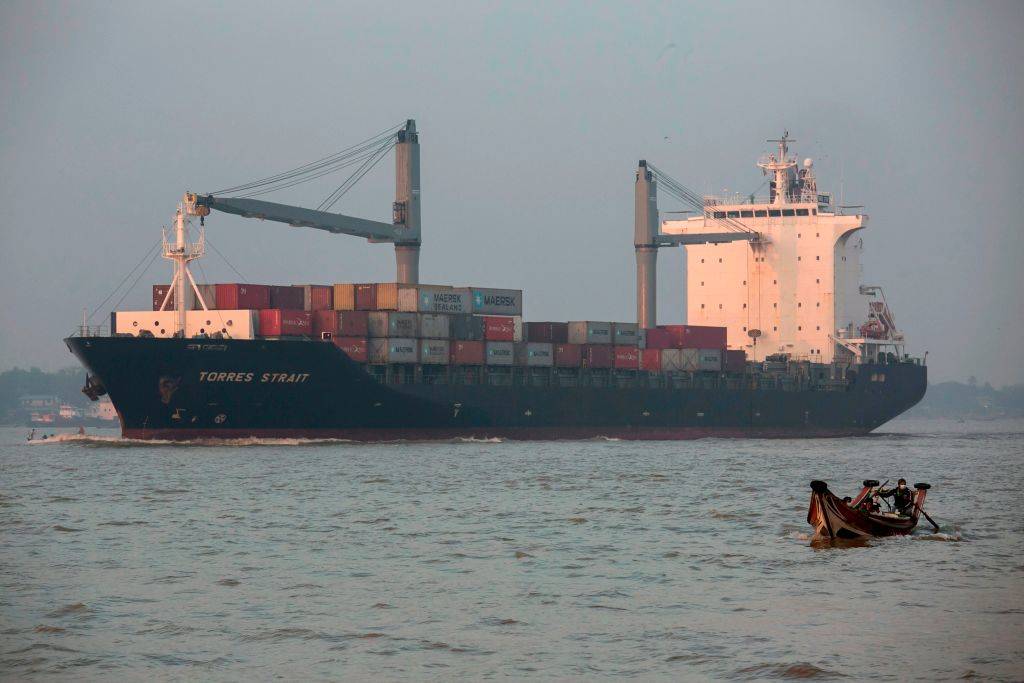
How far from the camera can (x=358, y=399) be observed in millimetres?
52125

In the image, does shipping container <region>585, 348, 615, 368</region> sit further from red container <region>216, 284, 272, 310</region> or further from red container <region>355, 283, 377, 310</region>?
red container <region>216, 284, 272, 310</region>

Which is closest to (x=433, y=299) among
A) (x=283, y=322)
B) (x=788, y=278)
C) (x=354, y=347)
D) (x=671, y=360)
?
(x=354, y=347)

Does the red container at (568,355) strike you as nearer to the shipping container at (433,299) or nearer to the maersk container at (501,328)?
the maersk container at (501,328)

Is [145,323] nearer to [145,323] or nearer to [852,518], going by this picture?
[145,323]

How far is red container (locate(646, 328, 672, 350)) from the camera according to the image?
66750 millimetres

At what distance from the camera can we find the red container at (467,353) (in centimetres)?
5588

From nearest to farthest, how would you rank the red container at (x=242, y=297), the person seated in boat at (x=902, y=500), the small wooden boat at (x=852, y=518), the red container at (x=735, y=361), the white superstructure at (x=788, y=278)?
the small wooden boat at (x=852, y=518), the person seated in boat at (x=902, y=500), the red container at (x=242, y=297), the red container at (x=735, y=361), the white superstructure at (x=788, y=278)

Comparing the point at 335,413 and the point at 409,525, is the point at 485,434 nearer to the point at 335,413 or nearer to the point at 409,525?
the point at 335,413

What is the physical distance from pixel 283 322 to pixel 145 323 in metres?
6.77

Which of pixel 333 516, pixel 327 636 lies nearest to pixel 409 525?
pixel 333 516

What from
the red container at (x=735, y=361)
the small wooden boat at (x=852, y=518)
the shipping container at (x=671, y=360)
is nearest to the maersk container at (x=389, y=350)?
the shipping container at (x=671, y=360)

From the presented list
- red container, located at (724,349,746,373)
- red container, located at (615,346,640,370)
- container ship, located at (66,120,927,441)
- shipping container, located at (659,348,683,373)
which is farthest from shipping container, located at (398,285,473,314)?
red container, located at (724,349,746,373)

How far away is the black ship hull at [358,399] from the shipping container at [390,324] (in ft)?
5.84

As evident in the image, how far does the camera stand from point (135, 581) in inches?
832
